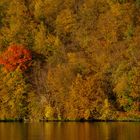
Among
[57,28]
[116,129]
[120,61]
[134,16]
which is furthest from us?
[57,28]

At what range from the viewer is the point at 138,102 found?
83.2 meters

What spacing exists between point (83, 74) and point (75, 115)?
7.93 metres

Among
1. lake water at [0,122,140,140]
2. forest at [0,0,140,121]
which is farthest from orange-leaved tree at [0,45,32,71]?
lake water at [0,122,140,140]

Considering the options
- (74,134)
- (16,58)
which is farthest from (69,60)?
(74,134)

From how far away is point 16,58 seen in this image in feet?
308

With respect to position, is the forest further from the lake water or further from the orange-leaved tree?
the lake water

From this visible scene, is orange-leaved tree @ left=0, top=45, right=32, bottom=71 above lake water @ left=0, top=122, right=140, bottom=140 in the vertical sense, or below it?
above

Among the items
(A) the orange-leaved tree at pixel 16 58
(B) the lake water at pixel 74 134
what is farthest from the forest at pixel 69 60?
(B) the lake water at pixel 74 134

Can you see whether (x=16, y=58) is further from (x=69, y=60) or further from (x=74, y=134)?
(x=74, y=134)

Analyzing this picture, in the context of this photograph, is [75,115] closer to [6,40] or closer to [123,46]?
[123,46]

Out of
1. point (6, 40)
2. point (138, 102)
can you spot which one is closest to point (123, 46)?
point (138, 102)

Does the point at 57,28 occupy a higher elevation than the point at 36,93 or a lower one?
higher

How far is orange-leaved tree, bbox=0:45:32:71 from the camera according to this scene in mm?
92688

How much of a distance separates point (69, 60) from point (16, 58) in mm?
8004
